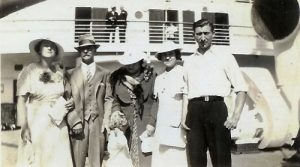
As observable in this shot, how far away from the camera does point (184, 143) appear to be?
3.64ft

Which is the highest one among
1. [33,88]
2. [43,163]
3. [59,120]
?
[33,88]

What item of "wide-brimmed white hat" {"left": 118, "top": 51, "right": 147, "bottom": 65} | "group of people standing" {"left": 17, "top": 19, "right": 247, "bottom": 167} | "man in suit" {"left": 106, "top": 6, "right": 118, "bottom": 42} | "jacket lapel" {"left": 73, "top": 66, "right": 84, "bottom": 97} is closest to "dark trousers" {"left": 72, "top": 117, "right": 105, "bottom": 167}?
"group of people standing" {"left": 17, "top": 19, "right": 247, "bottom": 167}

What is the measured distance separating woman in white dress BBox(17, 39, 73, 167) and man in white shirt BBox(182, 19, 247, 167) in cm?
40

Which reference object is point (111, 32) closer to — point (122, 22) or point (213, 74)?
point (122, 22)

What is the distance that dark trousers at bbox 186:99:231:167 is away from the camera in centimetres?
104

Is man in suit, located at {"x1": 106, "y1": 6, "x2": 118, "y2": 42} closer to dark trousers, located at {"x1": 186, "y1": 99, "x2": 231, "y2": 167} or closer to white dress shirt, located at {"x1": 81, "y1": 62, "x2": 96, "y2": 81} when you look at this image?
white dress shirt, located at {"x1": 81, "y1": 62, "x2": 96, "y2": 81}

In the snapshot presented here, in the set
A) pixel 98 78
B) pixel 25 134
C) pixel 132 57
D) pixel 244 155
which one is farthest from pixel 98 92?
pixel 244 155

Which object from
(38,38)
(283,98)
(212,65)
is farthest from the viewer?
(283,98)

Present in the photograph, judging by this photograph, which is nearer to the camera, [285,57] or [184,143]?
[184,143]

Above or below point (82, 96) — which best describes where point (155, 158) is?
below

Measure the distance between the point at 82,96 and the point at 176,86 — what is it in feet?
1.01

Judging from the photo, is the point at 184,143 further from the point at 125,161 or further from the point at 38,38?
the point at 38,38

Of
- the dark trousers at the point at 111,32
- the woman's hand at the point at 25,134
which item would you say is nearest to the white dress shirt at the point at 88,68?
the dark trousers at the point at 111,32

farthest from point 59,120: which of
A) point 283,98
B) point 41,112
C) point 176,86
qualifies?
point 283,98
